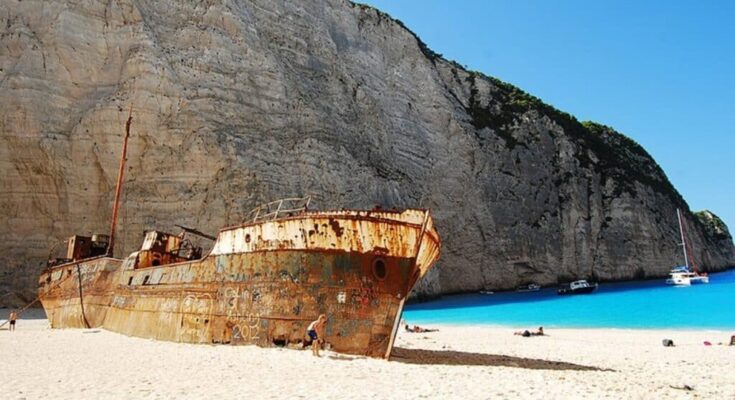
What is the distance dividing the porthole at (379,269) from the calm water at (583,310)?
1607cm

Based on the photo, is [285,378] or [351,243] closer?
[285,378]

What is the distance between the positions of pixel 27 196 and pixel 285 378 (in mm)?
25619

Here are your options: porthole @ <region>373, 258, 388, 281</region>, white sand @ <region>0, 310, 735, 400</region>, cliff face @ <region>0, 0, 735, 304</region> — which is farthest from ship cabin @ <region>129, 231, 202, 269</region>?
cliff face @ <region>0, 0, 735, 304</region>

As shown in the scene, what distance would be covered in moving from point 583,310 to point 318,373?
2715 cm

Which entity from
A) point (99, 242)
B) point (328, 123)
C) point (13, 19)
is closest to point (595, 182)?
point (328, 123)

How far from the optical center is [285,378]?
7.83 metres

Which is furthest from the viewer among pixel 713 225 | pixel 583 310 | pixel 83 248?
pixel 713 225

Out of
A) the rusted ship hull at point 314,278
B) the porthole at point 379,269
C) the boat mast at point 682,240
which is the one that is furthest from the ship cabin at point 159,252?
the boat mast at point 682,240

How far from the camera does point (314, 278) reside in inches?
415

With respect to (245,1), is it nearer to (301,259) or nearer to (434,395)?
(301,259)

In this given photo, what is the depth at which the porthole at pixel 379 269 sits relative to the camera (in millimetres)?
10562

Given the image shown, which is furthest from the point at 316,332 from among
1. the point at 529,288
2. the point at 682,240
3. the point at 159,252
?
the point at 682,240

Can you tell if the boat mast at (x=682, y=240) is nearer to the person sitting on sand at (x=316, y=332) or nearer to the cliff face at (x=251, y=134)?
the cliff face at (x=251, y=134)

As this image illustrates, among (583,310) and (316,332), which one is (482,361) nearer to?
(316,332)
